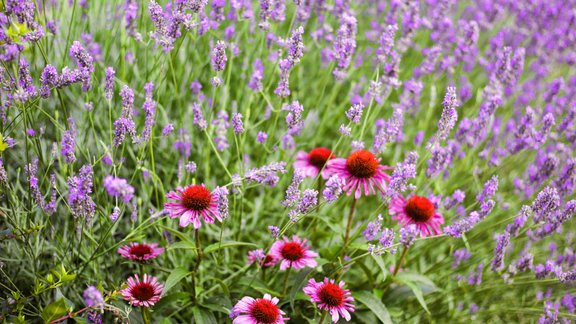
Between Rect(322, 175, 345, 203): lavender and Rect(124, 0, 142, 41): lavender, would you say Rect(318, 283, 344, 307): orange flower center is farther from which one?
Rect(124, 0, 142, 41): lavender

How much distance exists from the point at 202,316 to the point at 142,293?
254 mm

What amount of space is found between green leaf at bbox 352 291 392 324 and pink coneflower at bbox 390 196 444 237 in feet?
1.09

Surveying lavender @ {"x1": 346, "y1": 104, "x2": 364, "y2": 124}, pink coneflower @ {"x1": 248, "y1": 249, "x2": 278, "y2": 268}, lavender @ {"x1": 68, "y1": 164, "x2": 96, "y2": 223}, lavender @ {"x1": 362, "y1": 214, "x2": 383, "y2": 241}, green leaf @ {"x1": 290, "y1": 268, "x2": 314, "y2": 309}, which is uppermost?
lavender @ {"x1": 346, "y1": 104, "x2": 364, "y2": 124}

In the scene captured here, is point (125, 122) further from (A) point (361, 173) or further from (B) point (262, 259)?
(A) point (361, 173)

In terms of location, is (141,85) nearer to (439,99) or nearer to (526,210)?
(526,210)

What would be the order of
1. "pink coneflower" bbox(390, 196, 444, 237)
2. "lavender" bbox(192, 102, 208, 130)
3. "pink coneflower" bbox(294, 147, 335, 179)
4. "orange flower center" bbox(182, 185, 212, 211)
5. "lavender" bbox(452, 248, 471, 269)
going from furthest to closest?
"lavender" bbox(452, 248, 471, 269)
"pink coneflower" bbox(294, 147, 335, 179)
"pink coneflower" bbox(390, 196, 444, 237)
"lavender" bbox(192, 102, 208, 130)
"orange flower center" bbox(182, 185, 212, 211)

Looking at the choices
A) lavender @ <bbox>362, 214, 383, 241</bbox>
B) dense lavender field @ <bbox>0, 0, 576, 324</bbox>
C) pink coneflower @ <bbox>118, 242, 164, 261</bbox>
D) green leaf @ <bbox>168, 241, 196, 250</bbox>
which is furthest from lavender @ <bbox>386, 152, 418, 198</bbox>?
pink coneflower @ <bbox>118, 242, 164, 261</bbox>

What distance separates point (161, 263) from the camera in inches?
100

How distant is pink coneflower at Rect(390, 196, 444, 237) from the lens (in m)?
2.25

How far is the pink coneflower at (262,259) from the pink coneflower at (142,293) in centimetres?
38

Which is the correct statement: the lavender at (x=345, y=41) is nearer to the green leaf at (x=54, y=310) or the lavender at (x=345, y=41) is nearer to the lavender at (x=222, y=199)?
the lavender at (x=222, y=199)

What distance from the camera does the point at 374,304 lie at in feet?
7.02

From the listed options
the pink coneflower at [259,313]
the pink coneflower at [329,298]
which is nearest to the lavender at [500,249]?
the pink coneflower at [329,298]

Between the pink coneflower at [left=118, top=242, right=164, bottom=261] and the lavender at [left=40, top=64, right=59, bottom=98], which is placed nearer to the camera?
the lavender at [left=40, top=64, right=59, bottom=98]
